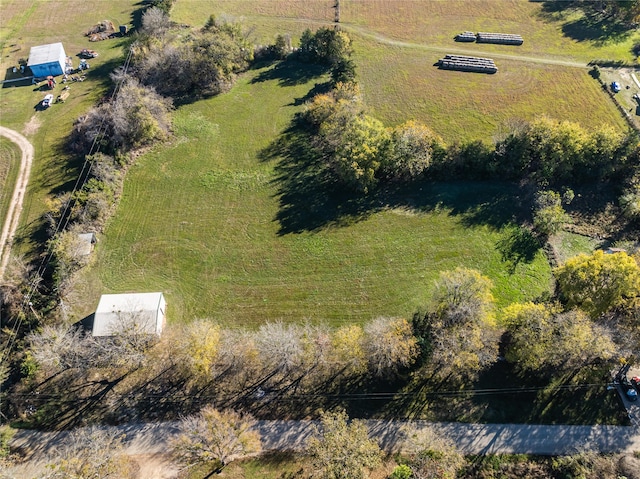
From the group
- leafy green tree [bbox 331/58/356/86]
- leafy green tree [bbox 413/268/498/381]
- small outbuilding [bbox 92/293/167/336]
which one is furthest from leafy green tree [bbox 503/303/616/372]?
leafy green tree [bbox 331/58/356/86]

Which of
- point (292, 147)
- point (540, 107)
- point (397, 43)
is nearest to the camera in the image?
point (292, 147)

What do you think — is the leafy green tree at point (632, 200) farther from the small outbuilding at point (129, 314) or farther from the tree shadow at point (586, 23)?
the small outbuilding at point (129, 314)

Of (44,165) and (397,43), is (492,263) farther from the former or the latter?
(44,165)

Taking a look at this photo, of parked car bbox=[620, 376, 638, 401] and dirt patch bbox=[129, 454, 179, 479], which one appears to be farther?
parked car bbox=[620, 376, 638, 401]

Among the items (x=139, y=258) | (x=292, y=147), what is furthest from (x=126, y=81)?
(x=139, y=258)

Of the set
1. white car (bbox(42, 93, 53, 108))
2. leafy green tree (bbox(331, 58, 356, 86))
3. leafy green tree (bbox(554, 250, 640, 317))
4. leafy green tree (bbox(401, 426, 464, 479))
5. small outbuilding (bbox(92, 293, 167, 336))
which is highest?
leafy green tree (bbox(331, 58, 356, 86))

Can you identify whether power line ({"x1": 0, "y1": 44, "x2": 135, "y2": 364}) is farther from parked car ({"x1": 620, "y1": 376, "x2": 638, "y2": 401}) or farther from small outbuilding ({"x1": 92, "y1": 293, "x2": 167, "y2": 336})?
parked car ({"x1": 620, "y1": 376, "x2": 638, "y2": 401})
